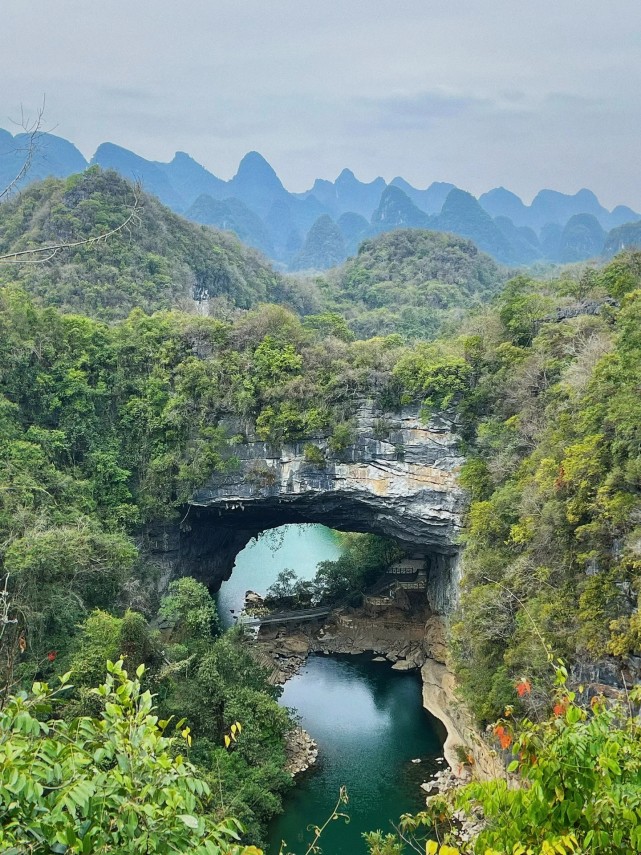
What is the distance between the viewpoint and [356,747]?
9453 millimetres

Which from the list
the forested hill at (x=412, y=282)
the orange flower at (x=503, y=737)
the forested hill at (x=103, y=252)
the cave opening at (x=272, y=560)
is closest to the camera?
the orange flower at (x=503, y=737)

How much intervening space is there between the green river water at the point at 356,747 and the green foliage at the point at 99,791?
6736 mm

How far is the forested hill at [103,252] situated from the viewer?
15.9m

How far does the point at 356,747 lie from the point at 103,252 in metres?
12.4

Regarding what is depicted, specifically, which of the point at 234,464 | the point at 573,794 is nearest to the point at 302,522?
the point at 234,464

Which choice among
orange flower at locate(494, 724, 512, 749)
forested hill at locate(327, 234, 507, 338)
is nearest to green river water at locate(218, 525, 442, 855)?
orange flower at locate(494, 724, 512, 749)

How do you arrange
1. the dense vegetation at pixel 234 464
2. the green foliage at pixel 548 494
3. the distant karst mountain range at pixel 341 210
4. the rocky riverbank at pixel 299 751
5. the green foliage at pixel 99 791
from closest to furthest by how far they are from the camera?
the green foliage at pixel 99 791 → the green foliage at pixel 548 494 → the dense vegetation at pixel 234 464 → the rocky riverbank at pixel 299 751 → the distant karst mountain range at pixel 341 210

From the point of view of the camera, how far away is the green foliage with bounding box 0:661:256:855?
1283mm

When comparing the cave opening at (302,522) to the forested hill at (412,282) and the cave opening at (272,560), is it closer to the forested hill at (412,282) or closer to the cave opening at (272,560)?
the cave opening at (272,560)

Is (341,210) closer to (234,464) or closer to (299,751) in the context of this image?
(234,464)

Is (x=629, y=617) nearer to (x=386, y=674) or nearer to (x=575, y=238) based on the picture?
(x=386, y=674)

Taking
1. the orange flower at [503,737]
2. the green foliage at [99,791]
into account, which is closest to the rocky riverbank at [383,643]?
the orange flower at [503,737]

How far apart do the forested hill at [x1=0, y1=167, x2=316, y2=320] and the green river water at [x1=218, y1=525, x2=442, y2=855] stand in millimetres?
7340

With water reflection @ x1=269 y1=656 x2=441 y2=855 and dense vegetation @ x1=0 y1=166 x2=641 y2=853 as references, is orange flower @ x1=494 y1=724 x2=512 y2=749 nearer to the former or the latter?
dense vegetation @ x1=0 y1=166 x2=641 y2=853
